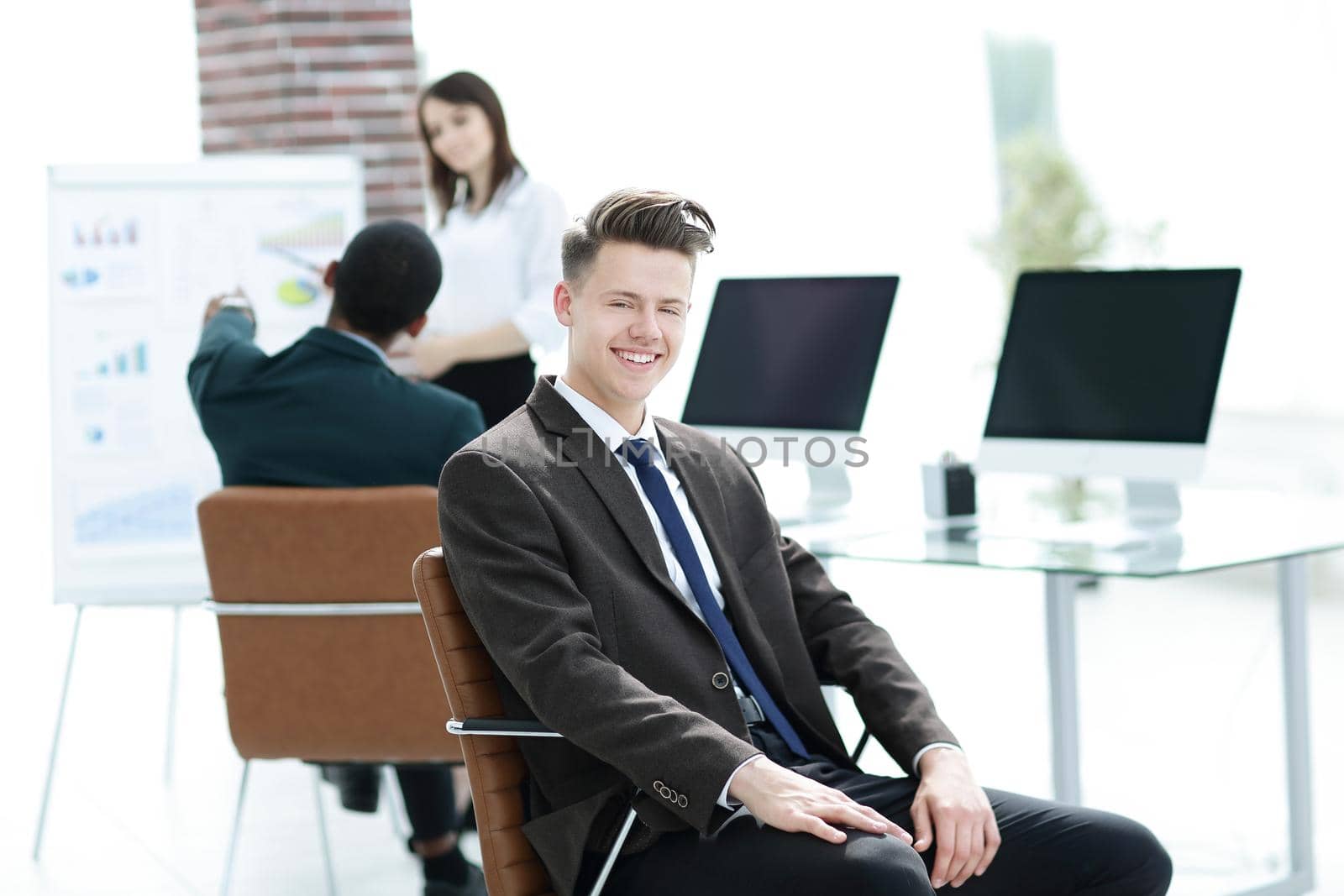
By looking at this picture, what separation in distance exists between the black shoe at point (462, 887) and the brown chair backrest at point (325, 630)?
0.53m

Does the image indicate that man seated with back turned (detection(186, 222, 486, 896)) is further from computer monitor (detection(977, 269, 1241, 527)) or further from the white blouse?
computer monitor (detection(977, 269, 1241, 527))

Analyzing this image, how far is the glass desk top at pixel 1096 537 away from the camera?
2.44 meters

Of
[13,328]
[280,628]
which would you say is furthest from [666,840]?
Answer: [13,328]

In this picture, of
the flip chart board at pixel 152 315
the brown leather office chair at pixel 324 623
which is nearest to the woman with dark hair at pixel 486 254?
the flip chart board at pixel 152 315

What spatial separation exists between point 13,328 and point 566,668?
4.88 metres

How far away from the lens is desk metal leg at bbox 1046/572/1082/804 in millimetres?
2492

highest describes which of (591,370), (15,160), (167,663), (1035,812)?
(15,160)

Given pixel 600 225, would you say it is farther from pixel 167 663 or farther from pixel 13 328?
pixel 13 328

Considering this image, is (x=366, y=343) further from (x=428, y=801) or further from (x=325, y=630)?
(x=428, y=801)

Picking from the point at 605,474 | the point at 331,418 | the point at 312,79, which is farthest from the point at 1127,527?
the point at 312,79

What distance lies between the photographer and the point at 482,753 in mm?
1753

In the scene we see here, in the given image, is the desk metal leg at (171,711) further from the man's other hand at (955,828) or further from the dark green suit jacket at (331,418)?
the man's other hand at (955,828)

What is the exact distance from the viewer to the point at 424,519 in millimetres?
2496

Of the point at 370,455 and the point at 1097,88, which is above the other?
the point at 1097,88
